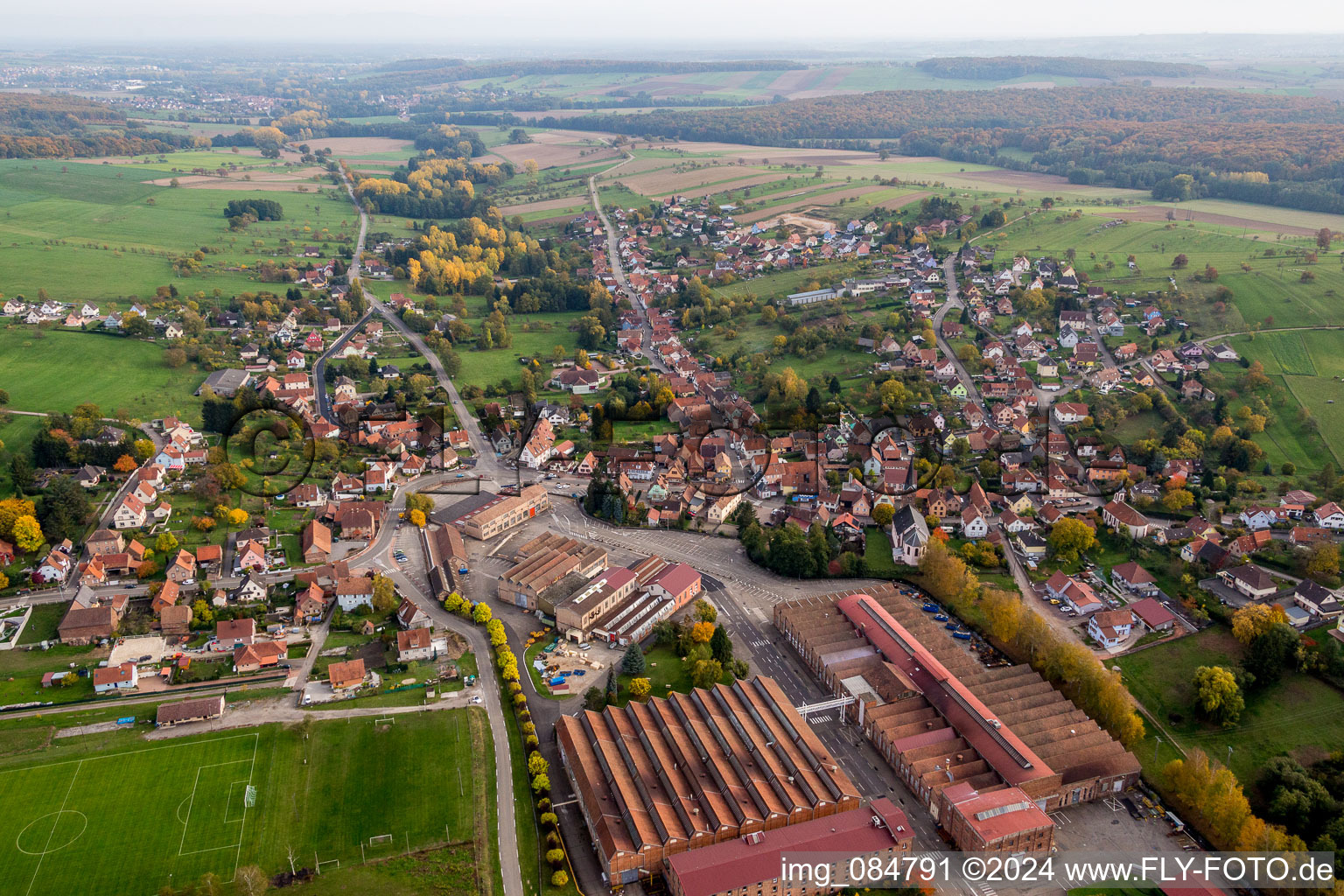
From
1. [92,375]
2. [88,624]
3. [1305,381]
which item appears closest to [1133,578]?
[1305,381]

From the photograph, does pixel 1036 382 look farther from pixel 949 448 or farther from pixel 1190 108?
pixel 1190 108

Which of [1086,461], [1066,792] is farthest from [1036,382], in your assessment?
[1066,792]

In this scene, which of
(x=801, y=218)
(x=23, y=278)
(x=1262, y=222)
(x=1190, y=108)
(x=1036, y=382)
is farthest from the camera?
(x=1190, y=108)

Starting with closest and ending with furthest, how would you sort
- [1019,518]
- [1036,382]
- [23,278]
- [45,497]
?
1. [45,497]
2. [1019,518]
3. [1036,382]
4. [23,278]

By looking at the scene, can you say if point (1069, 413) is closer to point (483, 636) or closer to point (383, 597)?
point (483, 636)

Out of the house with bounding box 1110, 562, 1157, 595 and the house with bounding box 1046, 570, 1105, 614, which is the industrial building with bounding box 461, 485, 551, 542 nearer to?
the house with bounding box 1046, 570, 1105, 614

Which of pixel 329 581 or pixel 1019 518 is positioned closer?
pixel 329 581
